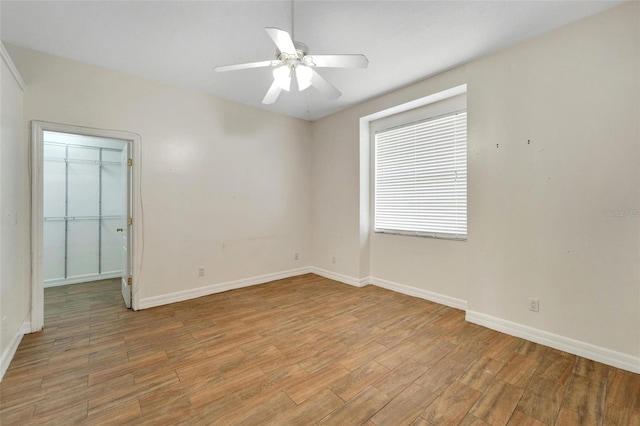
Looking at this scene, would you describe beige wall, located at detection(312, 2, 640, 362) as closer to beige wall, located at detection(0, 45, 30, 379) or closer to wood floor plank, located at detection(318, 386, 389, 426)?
wood floor plank, located at detection(318, 386, 389, 426)

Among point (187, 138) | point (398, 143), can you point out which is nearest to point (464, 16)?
point (398, 143)

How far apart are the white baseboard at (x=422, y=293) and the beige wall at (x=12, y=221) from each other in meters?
3.93

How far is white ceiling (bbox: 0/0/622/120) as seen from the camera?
2.09 meters

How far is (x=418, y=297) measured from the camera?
3.64 meters

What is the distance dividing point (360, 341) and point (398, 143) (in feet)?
9.03

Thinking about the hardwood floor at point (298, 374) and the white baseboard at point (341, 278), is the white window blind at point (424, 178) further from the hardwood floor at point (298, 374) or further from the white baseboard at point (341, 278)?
the hardwood floor at point (298, 374)

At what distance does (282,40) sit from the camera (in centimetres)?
170

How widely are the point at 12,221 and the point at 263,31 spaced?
2.79 m

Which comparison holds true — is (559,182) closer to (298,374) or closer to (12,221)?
(298,374)

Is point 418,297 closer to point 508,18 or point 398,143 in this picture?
point 398,143

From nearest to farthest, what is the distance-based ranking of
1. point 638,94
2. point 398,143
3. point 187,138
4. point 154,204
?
point 638,94, point 154,204, point 187,138, point 398,143

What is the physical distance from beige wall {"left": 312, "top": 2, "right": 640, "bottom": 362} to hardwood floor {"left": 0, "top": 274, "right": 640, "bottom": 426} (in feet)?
1.39

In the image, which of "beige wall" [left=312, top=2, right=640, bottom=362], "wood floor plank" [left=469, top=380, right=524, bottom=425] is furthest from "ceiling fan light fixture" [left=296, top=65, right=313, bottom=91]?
"wood floor plank" [left=469, top=380, right=524, bottom=425]

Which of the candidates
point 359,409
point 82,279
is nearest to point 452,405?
point 359,409
